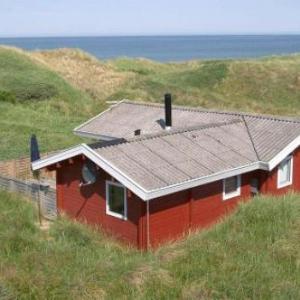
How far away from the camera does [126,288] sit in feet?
38.7

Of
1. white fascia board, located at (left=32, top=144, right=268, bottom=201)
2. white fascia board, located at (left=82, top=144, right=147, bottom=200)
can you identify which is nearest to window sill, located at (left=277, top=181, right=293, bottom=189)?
white fascia board, located at (left=32, top=144, right=268, bottom=201)

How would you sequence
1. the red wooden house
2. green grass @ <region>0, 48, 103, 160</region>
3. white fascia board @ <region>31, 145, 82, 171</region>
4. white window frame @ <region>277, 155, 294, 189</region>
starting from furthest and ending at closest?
green grass @ <region>0, 48, 103, 160</region> < white window frame @ <region>277, 155, 294, 189</region> < white fascia board @ <region>31, 145, 82, 171</region> < the red wooden house

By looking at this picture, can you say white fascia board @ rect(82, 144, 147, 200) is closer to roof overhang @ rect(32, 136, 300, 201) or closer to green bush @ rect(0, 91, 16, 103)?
roof overhang @ rect(32, 136, 300, 201)

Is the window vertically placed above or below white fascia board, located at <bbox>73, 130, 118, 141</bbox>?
below

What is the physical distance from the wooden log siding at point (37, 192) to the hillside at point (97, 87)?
26.8 feet

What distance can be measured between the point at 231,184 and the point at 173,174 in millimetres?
3041

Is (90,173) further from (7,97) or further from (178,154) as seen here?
(7,97)

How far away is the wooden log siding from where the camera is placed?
19.2 meters

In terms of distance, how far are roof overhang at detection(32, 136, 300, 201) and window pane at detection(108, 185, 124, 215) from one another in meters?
0.97

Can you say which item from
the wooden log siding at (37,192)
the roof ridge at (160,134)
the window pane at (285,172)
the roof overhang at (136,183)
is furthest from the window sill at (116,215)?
the window pane at (285,172)

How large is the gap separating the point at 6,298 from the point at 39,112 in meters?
30.6

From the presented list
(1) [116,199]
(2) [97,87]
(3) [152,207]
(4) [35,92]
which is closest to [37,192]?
(1) [116,199]

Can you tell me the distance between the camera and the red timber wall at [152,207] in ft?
52.5

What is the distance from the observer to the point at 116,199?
666 inches
